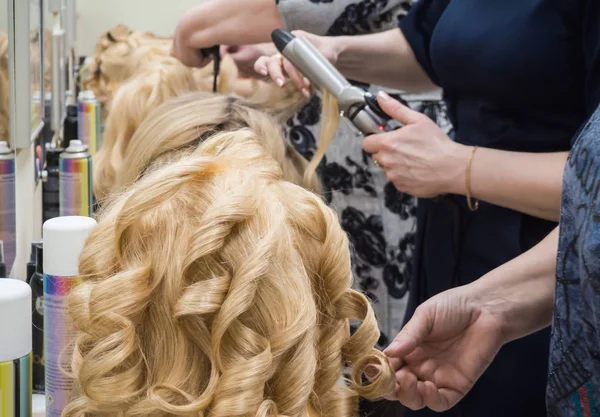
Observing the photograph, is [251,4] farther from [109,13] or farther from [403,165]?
[109,13]

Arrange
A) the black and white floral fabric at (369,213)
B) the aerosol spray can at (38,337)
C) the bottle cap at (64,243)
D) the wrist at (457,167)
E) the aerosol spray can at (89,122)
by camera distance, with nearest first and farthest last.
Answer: the bottle cap at (64,243) < the aerosol spray can at (38,337) < the wrist at (457,167) < the black and white floral fabric at (369,213) < the aerosol spray can at (89,122)

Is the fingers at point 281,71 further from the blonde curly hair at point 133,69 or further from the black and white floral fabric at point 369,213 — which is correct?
the black and white floral fabric at point 369,213

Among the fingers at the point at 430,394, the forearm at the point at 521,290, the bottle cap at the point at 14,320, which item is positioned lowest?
the fingers at the point at 430,394

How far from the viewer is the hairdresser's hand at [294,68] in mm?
1582

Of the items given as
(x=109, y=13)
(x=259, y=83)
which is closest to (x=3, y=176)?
(x=259, y=83)

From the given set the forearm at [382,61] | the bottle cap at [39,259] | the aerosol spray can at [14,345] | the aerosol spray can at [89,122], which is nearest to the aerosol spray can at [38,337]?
the bottle cap at [39,259]

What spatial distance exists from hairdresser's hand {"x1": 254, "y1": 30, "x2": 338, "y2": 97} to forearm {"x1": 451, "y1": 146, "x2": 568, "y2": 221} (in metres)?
0.44

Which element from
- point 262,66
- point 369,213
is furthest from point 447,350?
point 369,213

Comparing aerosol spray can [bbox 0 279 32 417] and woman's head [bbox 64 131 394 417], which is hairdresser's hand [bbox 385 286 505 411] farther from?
aerosol spray can [bbox 0 279 32 417]

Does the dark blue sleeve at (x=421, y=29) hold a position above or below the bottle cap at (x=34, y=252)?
above

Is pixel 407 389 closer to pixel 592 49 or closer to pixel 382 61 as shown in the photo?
pixel 592 49

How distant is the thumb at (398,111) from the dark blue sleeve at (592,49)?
0.94 feet

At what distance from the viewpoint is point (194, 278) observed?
732 millimetres

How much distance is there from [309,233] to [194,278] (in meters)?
0.13
